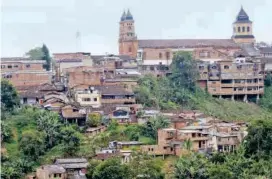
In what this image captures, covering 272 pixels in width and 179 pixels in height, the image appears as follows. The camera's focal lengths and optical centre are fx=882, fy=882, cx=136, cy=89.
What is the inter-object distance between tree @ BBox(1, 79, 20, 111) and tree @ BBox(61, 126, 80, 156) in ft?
10.7

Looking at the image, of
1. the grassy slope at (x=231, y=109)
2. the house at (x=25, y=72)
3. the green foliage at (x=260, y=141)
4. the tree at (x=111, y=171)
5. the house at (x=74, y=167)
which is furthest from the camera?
the house at (x=25, y=72)

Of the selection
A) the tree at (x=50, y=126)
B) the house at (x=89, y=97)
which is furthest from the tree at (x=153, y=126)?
the house at (x=89, y=97)

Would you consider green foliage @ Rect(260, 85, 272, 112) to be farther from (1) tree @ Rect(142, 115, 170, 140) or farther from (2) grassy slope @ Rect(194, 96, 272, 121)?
(1) tree @ Rect(142, 115, 170, 140)

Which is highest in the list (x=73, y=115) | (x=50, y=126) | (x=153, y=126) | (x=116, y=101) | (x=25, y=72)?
(x=25, y=72)

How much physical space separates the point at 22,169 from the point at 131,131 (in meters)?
5.30

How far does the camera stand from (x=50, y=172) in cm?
2934

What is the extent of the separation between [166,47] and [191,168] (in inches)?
700

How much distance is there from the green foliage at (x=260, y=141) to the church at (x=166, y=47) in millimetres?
14478

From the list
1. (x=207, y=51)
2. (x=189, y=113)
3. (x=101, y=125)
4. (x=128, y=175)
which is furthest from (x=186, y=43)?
(x=128, y=175)

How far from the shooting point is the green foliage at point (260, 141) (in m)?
30.4

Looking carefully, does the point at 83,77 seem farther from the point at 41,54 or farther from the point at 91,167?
the point at 91,167

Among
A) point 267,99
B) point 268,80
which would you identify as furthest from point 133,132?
point 268,80

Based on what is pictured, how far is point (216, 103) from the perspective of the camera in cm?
4097

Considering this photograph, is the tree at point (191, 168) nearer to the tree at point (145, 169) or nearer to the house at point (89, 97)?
the tree at point (145, 169)
